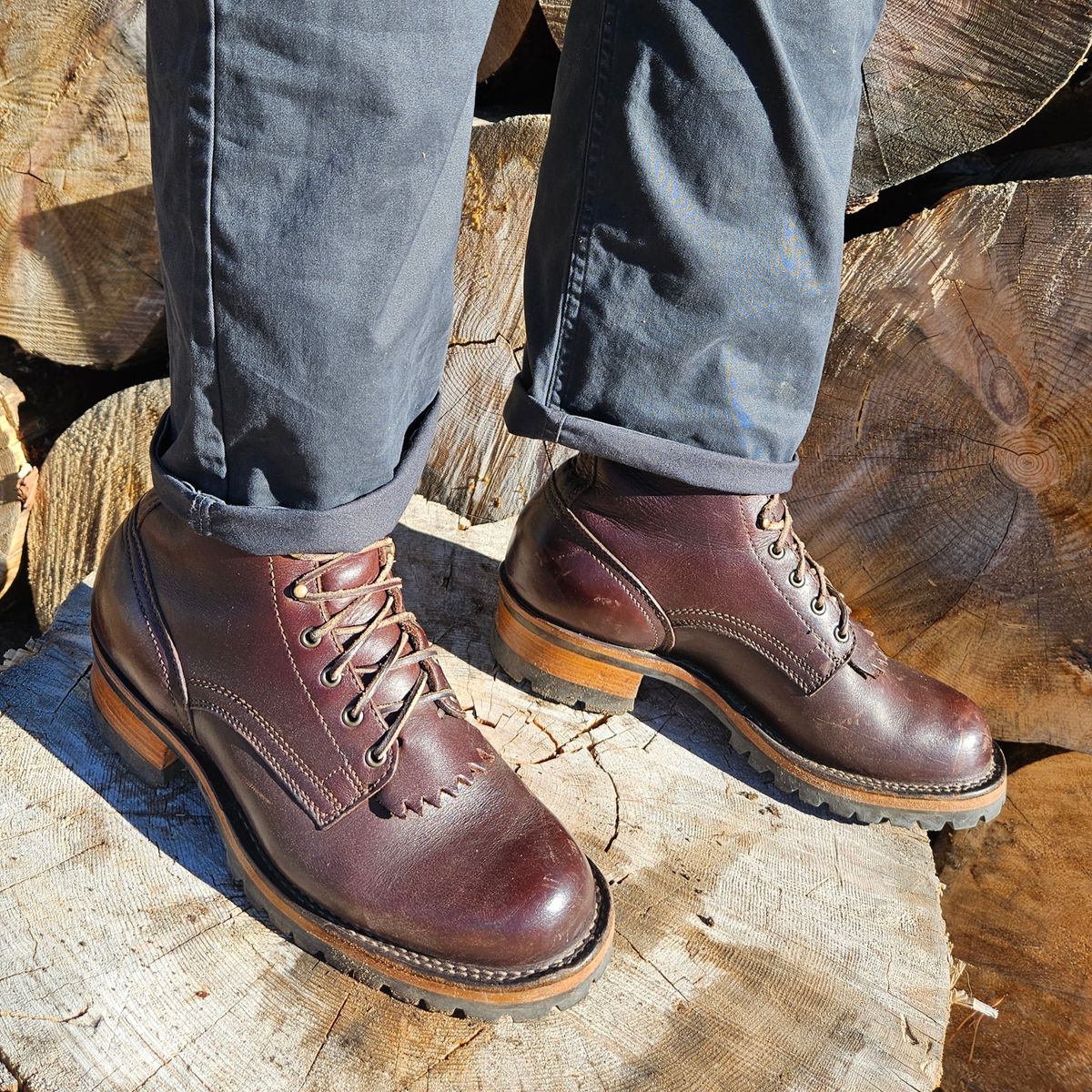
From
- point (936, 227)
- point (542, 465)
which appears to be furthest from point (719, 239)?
point (542, 465)

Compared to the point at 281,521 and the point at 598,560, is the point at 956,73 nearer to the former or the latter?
the point at 598,560

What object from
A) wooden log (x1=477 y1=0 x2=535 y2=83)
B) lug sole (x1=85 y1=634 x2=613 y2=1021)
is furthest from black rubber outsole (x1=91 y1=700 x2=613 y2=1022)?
wooden log (x1=477 y1=0 x2=535 y2=83)

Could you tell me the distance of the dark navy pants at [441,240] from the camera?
80cm

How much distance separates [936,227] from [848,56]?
57 centimetres

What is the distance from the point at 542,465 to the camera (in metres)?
1.87

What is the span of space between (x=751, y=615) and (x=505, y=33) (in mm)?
1268

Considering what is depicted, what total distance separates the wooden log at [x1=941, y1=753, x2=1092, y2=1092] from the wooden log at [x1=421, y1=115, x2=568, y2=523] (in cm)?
109

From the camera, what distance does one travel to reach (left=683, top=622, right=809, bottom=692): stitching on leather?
4.35ft

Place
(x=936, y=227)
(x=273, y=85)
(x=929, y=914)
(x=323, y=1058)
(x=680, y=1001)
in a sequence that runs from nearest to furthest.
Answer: (x=273, y=85)
(x=323, y=1058)
(x=680, y=1001)
(x=929, y=914)
(x=936, y=227)

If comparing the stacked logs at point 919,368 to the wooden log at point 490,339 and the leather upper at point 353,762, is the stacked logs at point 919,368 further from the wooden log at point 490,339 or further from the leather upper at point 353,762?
the leather upper at point 353,762

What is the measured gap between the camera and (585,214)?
1091mm

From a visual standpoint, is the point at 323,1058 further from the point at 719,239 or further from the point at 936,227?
the point at 936,227

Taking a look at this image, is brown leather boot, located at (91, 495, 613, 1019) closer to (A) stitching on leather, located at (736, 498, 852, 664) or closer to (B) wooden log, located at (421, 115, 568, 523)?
(A) stitching on leather, located at (736, 498, 852, 664)

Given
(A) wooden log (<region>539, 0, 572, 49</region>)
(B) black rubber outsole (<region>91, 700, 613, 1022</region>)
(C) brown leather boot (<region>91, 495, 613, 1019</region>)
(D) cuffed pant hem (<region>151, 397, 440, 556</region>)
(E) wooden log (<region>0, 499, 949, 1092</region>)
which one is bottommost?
(E) wooden log (<region>0, 499, 949, 1092</region>)
